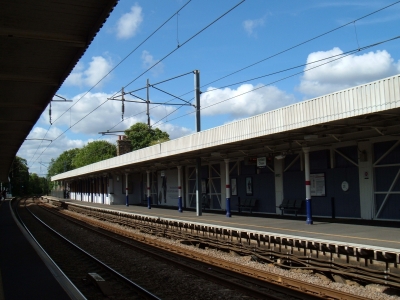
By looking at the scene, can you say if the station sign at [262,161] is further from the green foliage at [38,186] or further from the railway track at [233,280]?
the green foliage at [38,186]

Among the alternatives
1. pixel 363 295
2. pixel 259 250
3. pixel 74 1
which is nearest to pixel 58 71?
pixel 74 1

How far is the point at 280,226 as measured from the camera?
14.7m

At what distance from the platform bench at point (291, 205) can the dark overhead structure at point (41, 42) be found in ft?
34.3

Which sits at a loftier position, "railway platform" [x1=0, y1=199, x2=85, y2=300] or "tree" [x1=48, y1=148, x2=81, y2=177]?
"tree" [x1=48, y1=148, x2=81, y2=177]

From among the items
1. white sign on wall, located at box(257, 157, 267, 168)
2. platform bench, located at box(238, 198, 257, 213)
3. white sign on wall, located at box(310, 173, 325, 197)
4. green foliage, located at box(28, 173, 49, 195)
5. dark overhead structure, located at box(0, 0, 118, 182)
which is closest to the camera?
dark overhead structure, located at box(0, 0, 118, 182)

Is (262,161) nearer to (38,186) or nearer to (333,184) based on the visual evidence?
(333,184)

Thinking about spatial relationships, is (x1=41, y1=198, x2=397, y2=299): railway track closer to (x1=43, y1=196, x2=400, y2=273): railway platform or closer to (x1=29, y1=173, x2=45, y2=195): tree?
(x1=43, y1=196, x2=400, y2=273): railway platform

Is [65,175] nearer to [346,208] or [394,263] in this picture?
[346,208]

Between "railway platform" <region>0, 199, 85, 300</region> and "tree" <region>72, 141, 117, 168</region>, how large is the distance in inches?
3130

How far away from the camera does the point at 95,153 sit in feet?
330

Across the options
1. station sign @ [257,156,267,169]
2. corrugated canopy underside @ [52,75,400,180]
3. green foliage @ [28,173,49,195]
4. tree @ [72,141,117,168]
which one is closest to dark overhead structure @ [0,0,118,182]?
corrugated canopy underside @ [52,75,400,180]

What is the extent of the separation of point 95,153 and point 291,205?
285ft

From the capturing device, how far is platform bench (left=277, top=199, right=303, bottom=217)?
18016mm

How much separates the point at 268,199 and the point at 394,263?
1085 cm
